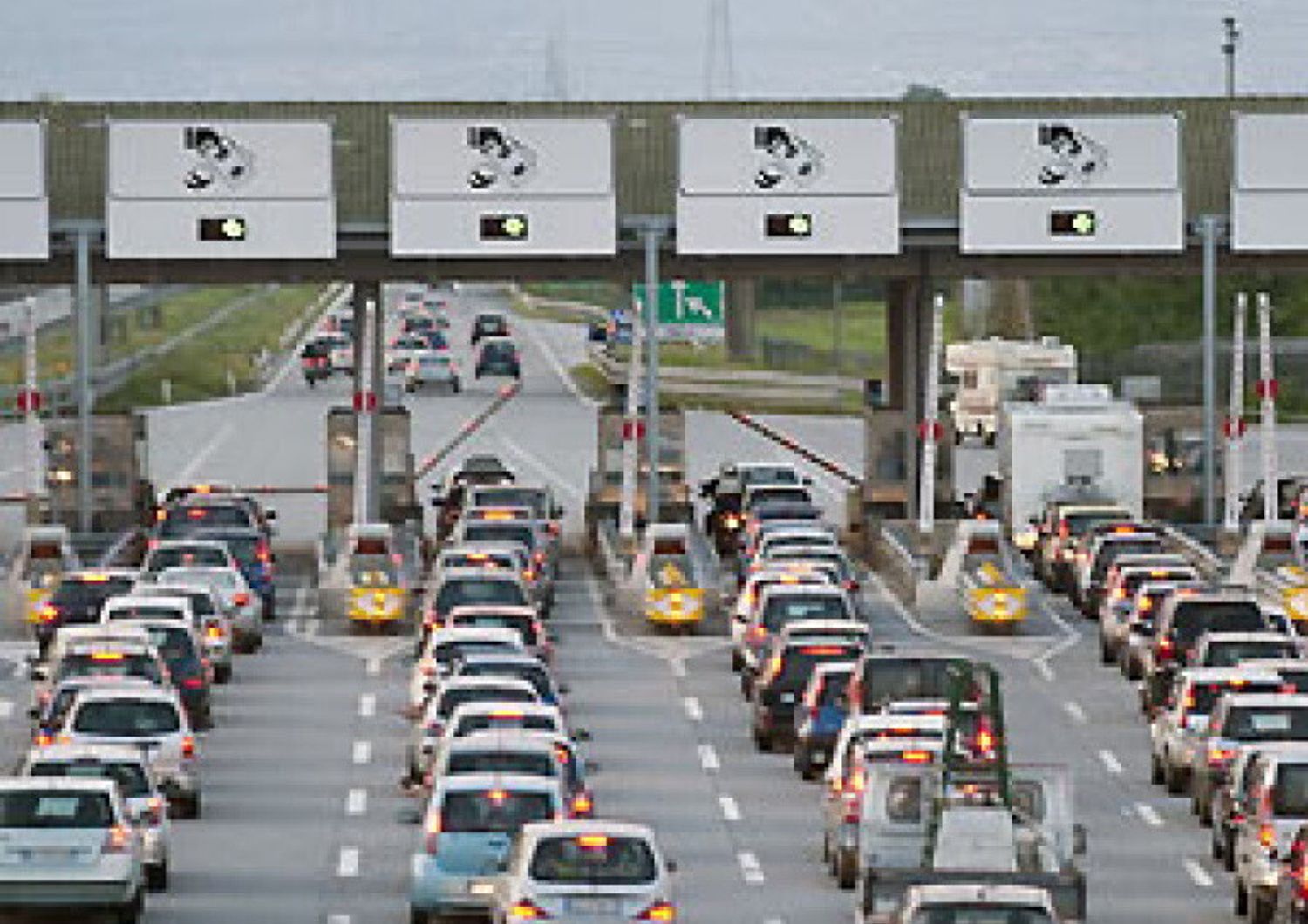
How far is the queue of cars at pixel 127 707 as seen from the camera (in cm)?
3944

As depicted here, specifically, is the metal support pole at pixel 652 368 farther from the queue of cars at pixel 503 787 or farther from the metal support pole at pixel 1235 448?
the queue of cars at pixel 503 787

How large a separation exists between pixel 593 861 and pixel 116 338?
126518 mm

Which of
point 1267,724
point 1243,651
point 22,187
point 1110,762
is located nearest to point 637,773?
point 1110,762

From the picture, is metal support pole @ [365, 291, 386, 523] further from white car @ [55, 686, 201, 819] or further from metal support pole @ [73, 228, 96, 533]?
white car @ [55, 686, 201, 819]

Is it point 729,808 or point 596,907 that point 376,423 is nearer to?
point 729,808

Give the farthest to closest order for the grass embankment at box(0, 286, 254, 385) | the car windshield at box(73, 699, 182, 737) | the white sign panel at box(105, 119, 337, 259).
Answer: the grass embankment at box(0, 286, 254, 385) < the white sign panel at box(105, 119, 337, 259) < the car windshield at box(73, 699, 182, 737)

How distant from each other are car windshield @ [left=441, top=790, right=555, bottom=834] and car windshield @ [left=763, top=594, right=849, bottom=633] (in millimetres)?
19105

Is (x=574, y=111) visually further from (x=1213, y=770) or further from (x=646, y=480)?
(x=1213, y=770)

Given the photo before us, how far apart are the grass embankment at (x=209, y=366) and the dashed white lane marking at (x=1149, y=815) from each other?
74761 mm

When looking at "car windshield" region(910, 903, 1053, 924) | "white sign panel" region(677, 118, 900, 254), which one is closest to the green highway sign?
"white sign panel" region(677, 118, 900, 254)

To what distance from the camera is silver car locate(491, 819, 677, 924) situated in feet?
119

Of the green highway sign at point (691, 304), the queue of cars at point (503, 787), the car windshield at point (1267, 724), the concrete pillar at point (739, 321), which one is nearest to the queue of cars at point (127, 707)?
the queue of cars at point (503, 787)

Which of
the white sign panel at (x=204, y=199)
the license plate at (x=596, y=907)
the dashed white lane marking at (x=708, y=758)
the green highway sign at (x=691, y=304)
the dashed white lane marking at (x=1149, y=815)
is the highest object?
the white sign panel at (x=204, y=199)

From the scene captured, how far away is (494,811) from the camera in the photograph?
39.7 m
